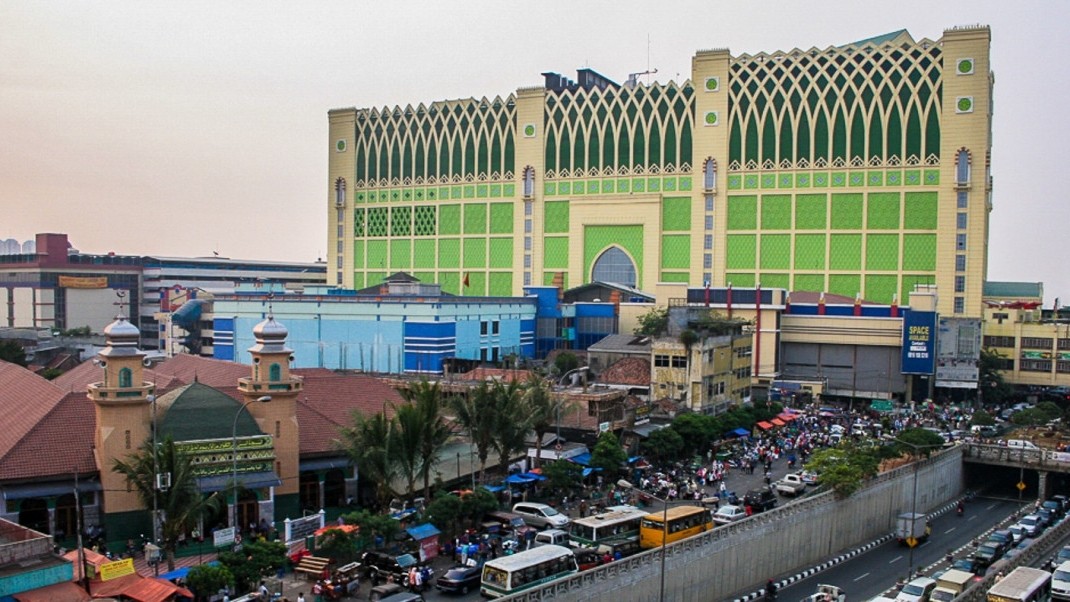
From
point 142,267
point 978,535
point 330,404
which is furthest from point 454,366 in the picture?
point 142,267

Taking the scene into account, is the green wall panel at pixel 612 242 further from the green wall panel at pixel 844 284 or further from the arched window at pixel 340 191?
the arched window at pixel 340 191

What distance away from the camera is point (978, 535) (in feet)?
140

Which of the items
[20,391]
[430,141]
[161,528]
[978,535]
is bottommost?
[978,535]

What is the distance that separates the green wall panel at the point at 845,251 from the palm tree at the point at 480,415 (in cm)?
5470

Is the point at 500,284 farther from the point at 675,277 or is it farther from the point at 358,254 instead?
the point at 675,277

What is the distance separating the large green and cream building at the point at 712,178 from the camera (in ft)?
267

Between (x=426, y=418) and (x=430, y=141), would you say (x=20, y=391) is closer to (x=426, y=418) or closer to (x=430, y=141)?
(x=426, y=418)

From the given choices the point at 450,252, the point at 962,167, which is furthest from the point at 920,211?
the point at 450,252

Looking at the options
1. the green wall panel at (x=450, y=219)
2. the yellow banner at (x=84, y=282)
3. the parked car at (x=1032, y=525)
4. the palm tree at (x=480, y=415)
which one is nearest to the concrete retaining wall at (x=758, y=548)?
the parked car at (x=1032, y=525)

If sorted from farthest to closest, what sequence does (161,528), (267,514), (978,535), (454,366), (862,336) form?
(862,336) → (454,366) → (978,535) → (267,514) → (161,528)

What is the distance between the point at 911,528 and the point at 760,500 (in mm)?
6500

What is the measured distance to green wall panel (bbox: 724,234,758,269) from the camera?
89.1 meters

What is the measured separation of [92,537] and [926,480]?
120ft

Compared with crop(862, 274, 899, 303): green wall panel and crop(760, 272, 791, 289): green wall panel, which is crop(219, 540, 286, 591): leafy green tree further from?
crop(862, 274, 899, 303): green wall panel
